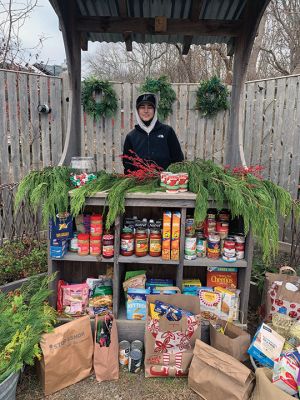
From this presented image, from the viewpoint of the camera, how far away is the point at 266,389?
1.55 m

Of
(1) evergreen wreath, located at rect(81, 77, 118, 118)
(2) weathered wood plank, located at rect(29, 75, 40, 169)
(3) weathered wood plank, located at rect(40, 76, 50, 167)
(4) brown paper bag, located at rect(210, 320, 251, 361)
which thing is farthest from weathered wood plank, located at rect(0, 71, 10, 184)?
(4) brown paper bag, located at rect(210, 320, 251, 361)

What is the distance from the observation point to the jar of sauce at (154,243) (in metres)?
2.14

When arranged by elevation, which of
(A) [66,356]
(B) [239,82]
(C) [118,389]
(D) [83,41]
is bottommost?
(C) [118,389]

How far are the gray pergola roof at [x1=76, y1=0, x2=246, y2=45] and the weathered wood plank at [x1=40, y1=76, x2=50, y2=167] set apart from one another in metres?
1.56

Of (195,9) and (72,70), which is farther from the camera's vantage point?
(72,70)

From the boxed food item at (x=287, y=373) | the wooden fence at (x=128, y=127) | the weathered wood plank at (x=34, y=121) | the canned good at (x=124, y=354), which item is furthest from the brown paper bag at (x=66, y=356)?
the weathered wood plank at (x=34, y=121)

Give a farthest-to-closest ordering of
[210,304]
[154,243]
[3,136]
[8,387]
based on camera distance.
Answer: [3,136] < [210,304] < [154,243] < [8,387]

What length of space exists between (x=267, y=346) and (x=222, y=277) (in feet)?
2.00

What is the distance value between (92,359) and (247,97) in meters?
3.82

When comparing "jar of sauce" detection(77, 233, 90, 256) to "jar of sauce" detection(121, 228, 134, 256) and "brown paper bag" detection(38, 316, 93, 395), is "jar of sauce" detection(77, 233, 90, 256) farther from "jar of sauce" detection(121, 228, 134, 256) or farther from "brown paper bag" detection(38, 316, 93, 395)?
"brown paper bag" detection(38, 316, 93, 395)

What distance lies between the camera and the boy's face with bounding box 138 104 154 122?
2803 millimetres

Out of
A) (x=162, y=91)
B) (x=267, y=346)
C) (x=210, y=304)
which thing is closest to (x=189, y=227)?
(x=210, y=304)

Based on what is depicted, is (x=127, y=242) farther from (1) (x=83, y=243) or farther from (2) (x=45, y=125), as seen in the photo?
(2) (x=45, y=125)

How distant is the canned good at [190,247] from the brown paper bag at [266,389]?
2.62 ft
